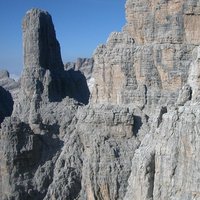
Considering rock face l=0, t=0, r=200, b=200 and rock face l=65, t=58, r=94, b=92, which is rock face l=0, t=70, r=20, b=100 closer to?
rock face l=65, t=58, r=94, b=92

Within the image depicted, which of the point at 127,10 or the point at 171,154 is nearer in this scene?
the point at 171,154

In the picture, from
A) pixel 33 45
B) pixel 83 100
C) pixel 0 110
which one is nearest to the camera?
pixel 33 45

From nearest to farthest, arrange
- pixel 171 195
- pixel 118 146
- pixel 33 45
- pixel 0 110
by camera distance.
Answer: pixel 171 195 → pixel 118 146 → pixel 33 45 → pixel 0 110

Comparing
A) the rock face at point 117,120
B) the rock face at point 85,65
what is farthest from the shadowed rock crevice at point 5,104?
the rock face at point 85,65

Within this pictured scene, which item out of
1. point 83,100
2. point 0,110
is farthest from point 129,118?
point 0,110

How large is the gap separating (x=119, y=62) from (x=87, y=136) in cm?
398

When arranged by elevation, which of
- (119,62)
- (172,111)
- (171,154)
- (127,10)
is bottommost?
(171,154)

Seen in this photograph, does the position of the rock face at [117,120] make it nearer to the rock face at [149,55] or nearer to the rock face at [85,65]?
the rock face at [149,55]

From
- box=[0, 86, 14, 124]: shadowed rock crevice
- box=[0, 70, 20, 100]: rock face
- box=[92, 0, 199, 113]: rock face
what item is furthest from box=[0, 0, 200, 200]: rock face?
box=[0, 70, 20, 100]: rock face

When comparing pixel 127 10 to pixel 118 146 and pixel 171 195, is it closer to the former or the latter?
pixel 118 146

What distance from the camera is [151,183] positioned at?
1329 centimetres

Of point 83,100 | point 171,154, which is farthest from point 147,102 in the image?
point 83,100

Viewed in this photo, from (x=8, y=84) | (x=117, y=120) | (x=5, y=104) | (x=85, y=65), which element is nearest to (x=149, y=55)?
(x=117, y=120)

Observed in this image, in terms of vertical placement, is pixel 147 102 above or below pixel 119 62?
below
